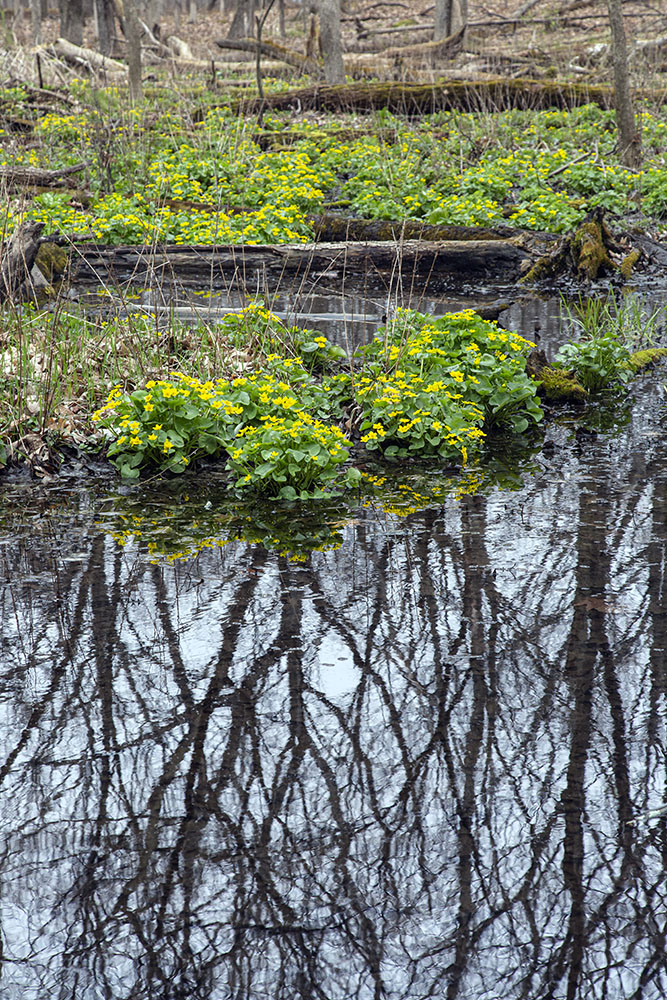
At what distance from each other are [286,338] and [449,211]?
5.44 metres

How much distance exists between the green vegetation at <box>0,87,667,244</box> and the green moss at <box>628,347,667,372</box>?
→ 415 centimetres

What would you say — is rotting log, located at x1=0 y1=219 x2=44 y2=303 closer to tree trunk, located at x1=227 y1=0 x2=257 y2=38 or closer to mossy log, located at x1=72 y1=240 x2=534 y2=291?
mossy log, located at x1=72 y1=240 x2=534 y2=291

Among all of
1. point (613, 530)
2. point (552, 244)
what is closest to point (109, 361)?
point (613, 530)

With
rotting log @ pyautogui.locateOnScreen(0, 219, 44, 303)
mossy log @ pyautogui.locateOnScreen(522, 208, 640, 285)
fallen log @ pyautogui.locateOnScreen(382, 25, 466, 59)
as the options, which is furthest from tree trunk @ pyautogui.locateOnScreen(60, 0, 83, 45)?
rotting log @ pyautogui.locateOnScreen(0, 219, 44, 303)

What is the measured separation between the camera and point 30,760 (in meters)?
2.97

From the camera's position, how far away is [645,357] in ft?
24.1

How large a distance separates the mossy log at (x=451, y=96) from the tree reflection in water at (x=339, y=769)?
16.1 meters

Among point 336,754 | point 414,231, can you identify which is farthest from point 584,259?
point 336,754

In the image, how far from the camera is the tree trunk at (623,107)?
13.3m

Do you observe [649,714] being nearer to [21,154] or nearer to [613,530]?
[613,530]

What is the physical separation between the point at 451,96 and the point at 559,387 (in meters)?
13.9

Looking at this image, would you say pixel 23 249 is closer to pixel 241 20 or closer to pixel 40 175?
pixel 40 175

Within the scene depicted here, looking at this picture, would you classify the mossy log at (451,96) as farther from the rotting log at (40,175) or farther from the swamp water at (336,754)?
the swamp water at (336,754)

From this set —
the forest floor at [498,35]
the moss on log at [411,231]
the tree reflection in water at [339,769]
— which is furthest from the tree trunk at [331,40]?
the tree reflection in water at [339,769]
